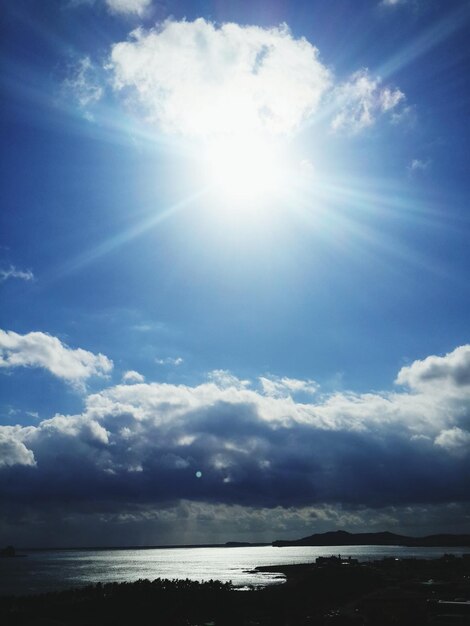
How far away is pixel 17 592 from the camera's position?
108 m

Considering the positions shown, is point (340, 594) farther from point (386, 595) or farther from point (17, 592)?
point (17, 592)

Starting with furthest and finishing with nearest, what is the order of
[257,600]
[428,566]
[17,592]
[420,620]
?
1. [428,566]
2. [17,592]
3. [257,600]
4. [420,620]

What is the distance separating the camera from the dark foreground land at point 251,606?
2272 inches

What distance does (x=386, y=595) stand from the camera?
3110 inches

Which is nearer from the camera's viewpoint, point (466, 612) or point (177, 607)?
point (466, 612)

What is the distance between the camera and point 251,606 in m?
72.2

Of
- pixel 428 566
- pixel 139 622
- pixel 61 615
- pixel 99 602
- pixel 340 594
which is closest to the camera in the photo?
pixel 139 622

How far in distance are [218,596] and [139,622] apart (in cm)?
2363

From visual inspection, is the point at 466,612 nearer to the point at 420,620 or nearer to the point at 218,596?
the point at 420,620

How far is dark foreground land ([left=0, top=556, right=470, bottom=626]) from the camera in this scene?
189ft

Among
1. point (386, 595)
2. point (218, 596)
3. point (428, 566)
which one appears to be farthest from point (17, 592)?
point (428, 566)

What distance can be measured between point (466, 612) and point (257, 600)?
112 feet

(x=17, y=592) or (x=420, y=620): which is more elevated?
(x=420, y=620)

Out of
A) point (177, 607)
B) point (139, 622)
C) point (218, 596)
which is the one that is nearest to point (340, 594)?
point (218, 596)
